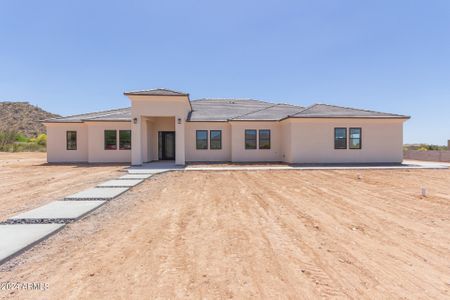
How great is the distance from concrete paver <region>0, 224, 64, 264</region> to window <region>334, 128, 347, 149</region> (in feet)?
52.7

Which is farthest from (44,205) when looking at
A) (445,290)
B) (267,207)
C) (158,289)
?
(445,290)

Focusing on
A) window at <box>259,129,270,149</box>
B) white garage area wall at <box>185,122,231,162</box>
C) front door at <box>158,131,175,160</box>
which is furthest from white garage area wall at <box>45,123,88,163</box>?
window at <box>259,129,270,149</box>

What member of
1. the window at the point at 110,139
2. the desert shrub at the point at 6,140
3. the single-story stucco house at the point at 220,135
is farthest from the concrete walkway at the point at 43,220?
the desert shrub at the point at 6,140

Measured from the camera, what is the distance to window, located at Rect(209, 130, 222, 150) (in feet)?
57.4

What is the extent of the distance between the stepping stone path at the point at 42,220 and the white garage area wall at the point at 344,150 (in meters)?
12.3

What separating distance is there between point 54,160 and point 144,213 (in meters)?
16.3

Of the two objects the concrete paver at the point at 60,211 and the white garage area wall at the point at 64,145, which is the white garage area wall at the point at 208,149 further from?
the concrete paver at the point at 60,211

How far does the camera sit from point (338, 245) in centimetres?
379

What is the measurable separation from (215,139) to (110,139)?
7.80 m

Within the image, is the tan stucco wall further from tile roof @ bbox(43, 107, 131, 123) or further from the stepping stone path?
the stepping stone path

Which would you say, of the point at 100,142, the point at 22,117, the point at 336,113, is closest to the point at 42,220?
the point at 100,142

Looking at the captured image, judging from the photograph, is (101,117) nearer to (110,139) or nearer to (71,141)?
(110,139)

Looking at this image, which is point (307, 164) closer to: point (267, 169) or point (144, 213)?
point (267, 169)

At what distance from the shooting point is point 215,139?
691 inches
